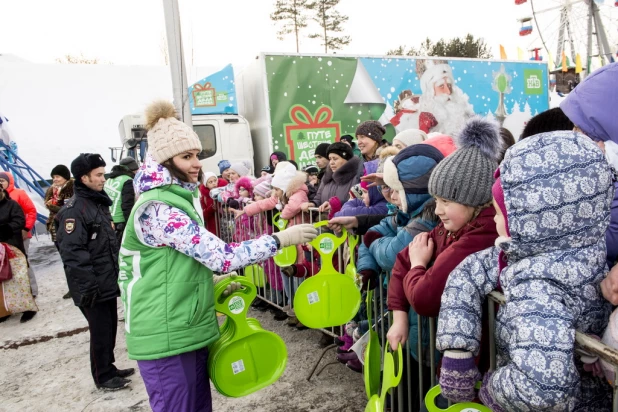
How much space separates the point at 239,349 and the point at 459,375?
44.0 inches

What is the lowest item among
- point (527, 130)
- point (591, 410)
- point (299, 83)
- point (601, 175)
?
point (591, 410)

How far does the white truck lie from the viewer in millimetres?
7977

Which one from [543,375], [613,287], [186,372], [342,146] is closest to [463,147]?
[613,287]

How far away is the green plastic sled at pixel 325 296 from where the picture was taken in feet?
7.85

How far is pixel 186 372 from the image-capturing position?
2.00 meters

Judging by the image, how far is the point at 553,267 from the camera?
1.14 m

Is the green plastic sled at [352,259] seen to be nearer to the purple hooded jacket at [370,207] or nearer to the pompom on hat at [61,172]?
the purple hooded jacket at [370,207]

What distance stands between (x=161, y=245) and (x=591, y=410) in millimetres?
1659

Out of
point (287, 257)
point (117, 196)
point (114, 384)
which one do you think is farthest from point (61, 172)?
point (287, 257)

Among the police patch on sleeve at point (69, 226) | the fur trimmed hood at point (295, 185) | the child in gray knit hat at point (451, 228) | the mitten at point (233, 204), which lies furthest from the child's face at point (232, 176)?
the child in gray knit hat at point (451, 228)

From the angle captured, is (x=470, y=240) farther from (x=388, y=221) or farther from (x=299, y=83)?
(x=299, y=83)

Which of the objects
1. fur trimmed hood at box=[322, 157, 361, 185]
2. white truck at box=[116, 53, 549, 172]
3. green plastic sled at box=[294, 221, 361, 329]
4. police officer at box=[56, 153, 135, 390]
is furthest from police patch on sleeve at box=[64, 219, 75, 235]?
white truck at box=[116, 53, 549, 172]

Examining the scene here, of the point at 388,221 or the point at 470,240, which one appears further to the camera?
the point at 388,221

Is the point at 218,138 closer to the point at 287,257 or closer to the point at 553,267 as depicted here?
the point at 287,257
